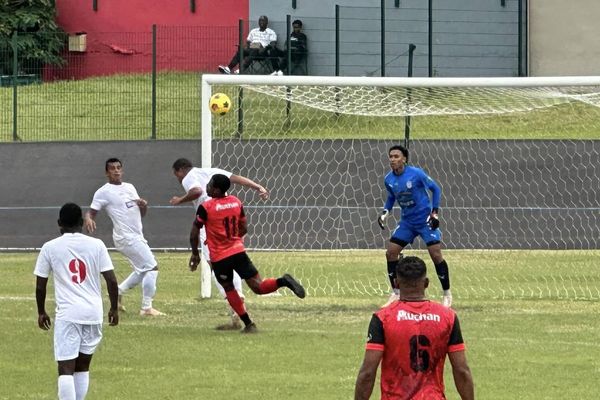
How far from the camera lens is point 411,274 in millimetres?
7477

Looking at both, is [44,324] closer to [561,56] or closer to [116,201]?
[116,201]

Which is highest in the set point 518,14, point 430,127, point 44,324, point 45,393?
point 518,14

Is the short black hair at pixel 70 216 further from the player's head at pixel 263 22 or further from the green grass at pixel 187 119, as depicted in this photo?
the player's head at pixel 263 22

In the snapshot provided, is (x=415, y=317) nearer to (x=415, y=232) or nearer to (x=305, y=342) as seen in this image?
(x=305, y=342)

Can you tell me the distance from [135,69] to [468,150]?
35.1 feet

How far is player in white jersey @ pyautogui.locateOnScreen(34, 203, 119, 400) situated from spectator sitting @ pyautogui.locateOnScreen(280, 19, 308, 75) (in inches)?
885

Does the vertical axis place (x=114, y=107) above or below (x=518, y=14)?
below

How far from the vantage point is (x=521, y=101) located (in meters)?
22.2

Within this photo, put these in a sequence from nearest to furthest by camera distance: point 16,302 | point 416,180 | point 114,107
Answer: point 416,180, point 16,302, point 114,107

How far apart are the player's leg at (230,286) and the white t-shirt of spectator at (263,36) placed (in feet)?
60.5

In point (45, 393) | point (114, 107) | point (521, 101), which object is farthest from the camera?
point (114, 107)

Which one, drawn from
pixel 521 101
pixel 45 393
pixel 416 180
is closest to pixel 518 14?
pixel 521 101

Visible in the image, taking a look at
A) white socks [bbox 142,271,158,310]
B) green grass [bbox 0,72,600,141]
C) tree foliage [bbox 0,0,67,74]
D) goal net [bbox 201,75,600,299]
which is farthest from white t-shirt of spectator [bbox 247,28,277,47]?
white socks [bbox 142,271,158,310]

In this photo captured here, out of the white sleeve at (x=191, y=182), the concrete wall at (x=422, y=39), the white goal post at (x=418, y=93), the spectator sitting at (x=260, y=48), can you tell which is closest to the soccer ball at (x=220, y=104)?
the white goal post at (x=418, y=93)
